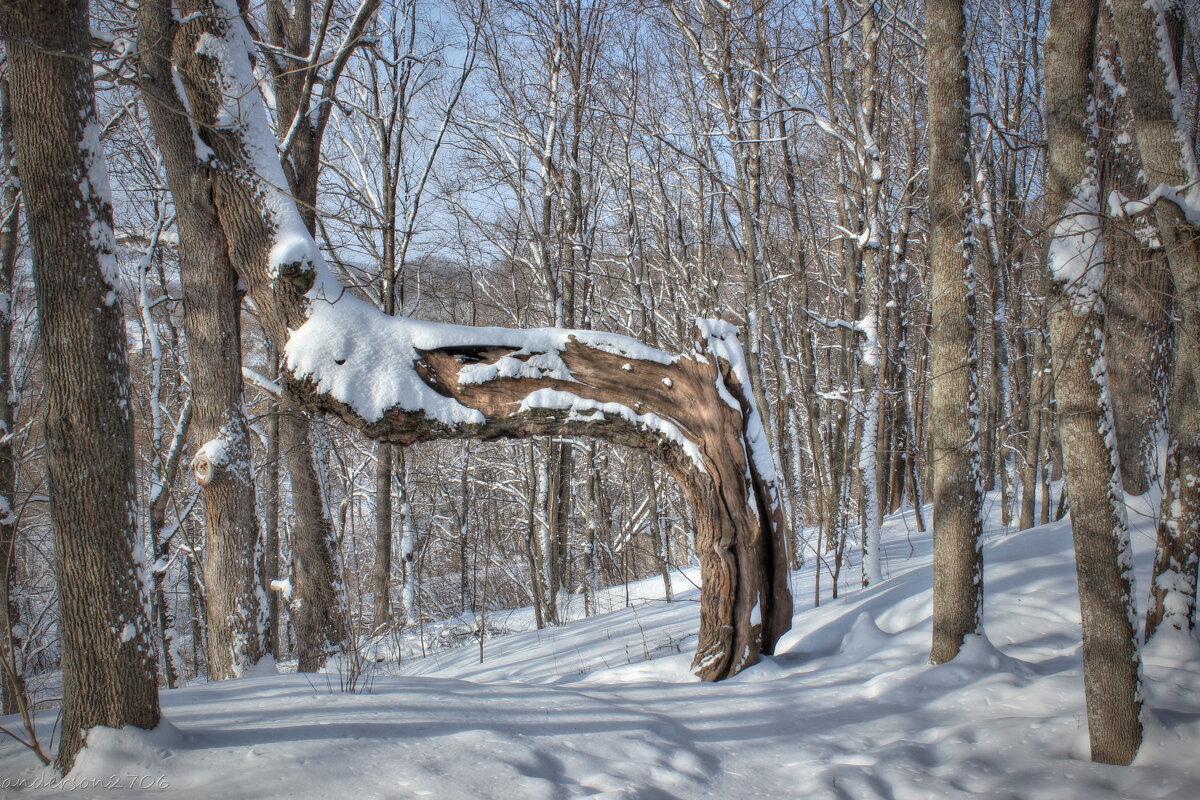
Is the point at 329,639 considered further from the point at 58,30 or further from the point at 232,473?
the point at 58,30

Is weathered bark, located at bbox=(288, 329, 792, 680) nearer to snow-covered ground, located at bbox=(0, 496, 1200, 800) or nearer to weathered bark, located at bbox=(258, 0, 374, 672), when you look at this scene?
snow-covered ground, located at bbox=(0, 496, 1200, 800)

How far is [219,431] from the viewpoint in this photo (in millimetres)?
5562

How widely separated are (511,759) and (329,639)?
15.2 feet

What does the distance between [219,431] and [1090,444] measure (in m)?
5.79

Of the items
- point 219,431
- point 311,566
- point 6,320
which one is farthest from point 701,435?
point 6,320

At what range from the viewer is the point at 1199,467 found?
3975mm

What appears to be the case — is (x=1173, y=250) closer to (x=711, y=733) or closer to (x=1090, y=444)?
(x=1090, y=444)

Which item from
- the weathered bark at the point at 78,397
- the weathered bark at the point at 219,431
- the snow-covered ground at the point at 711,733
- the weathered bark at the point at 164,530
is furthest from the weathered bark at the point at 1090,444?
the weathered bark at the point at 164,530

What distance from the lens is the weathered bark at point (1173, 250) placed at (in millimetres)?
3191

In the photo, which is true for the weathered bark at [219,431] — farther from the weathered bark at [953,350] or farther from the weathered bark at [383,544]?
the weathered bark at [953,350]

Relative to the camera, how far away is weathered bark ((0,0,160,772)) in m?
2.52

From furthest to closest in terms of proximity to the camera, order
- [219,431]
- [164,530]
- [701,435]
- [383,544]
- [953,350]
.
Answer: [383,544]
[164,530]
[219,431]
[701,435]
[953,350]

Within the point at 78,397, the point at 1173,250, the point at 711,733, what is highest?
the point at 1173,250

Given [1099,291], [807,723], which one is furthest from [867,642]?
[1099,291]
